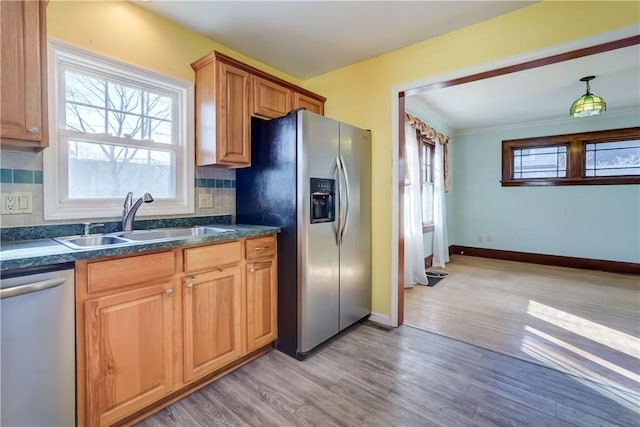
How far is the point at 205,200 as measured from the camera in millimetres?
2439

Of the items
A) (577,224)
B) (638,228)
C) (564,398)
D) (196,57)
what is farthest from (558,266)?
(196,57)

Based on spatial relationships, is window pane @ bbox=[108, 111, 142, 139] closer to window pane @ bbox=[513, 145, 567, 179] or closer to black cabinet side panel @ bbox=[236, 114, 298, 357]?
black cabinet side panel @ bbox=[236, 114, 298, 357]

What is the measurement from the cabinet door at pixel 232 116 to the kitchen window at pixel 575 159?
5096 millimetres

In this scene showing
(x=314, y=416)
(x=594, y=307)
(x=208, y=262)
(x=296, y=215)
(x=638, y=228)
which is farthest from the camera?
(x=638, y=228)

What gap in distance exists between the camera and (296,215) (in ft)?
6.91

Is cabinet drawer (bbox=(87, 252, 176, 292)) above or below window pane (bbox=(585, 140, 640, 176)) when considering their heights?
below

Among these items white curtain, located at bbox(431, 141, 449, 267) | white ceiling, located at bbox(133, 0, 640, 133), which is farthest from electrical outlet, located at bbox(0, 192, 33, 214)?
white curtain, located at bbox(431, 141, 449, 267)

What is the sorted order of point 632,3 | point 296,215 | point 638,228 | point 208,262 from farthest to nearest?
point 638,228, point 296,215, point 208,262, point 632,3

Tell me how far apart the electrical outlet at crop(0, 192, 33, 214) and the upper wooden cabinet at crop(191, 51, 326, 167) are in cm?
103

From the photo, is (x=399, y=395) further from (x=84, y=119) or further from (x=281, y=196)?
(x=84, y=119)

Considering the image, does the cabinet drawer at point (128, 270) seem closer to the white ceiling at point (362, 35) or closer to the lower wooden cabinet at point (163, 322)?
the lower wooden cabinet at point (163, 322)

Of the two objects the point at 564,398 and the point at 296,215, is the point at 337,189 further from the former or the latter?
Answer: the point at 564,398

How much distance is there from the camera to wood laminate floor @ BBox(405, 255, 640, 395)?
7.04 feet

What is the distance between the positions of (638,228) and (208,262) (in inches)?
238
